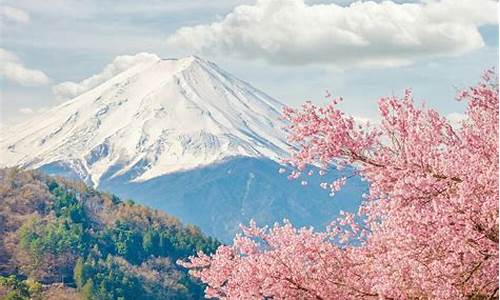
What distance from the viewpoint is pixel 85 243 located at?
141m

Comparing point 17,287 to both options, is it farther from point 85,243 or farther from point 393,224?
point 393,224

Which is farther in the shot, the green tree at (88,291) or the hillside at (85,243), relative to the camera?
the hillside at (85,243)

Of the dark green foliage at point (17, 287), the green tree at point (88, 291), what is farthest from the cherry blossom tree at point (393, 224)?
the green tree at point (88, 291)

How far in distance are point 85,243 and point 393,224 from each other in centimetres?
13558

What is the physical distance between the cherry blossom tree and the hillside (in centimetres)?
7841

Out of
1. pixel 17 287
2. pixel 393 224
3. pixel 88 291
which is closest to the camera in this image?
pixel 393 224

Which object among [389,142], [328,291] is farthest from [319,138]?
[328,291]

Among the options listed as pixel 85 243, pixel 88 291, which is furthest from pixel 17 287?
pixel 85 243

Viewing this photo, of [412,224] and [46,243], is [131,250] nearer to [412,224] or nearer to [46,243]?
[46,243]

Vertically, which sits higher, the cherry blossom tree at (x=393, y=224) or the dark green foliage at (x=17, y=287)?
the dark green foliage at (x=17, y=287)

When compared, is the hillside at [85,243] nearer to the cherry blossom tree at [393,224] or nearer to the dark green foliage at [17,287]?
the dark green foliage at [17,287]

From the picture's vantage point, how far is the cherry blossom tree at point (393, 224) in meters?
7.65

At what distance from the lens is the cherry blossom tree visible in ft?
25.1

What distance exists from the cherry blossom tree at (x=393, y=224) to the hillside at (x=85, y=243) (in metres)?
78.4
